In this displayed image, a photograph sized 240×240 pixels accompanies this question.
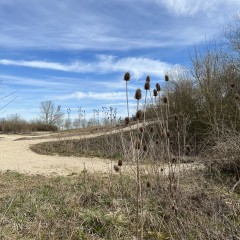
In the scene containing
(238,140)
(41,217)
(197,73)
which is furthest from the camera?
(197,73)

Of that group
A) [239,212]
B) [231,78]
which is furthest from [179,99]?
[239,212]

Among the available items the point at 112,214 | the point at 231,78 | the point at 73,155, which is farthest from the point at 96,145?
the point at 112,214

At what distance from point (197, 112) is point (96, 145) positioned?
6.14m

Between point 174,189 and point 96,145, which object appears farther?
point 96,145

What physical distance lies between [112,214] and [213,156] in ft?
17.1

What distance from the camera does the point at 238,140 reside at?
357 inches

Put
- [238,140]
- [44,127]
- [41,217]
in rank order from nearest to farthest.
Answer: [41,217]
[238,140]
[44,127]

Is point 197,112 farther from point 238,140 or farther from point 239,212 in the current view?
point 239,212

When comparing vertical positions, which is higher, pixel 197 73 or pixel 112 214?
pixel 197 73

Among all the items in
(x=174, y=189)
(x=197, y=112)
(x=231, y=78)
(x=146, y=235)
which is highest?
(x=231, y=78)

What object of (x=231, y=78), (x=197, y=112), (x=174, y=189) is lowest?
(x=174, y=189)

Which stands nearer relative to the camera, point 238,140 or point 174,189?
point 174,189

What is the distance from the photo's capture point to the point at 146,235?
4719 millimetres

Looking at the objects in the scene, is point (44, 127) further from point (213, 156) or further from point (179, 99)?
point (213, 156)
